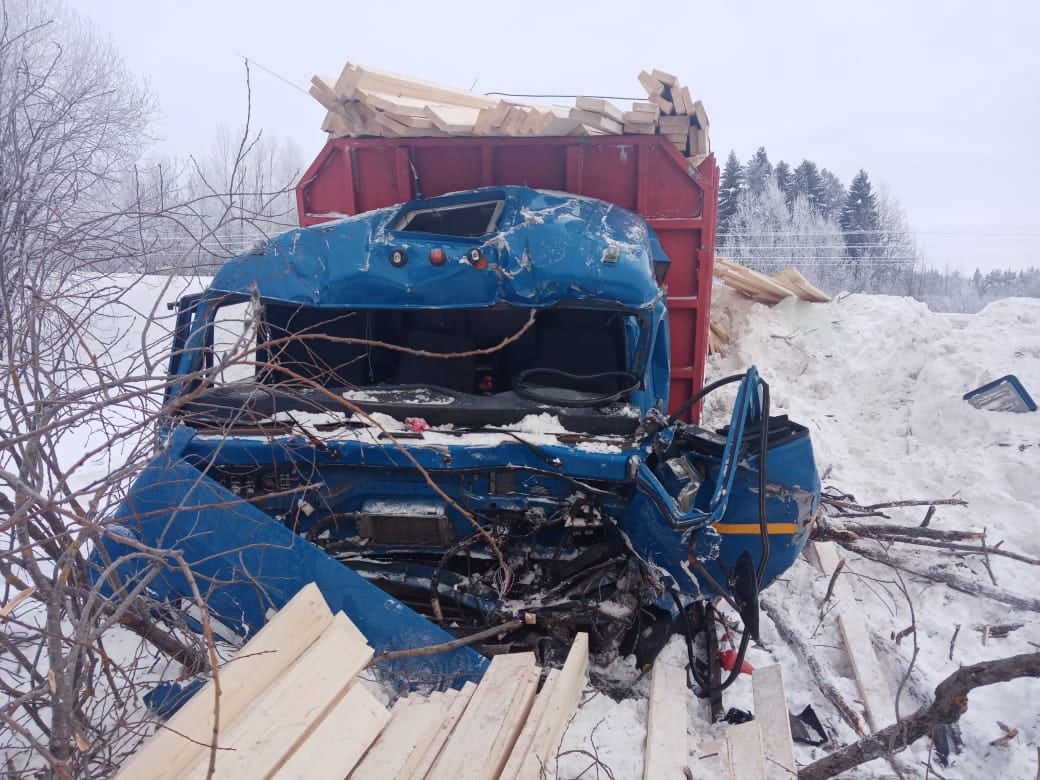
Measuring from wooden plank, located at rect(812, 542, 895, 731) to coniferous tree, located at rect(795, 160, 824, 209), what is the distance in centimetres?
4102

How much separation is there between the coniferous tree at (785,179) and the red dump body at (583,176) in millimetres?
39542

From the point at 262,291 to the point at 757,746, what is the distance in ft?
11.9

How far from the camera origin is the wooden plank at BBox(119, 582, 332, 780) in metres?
2.21

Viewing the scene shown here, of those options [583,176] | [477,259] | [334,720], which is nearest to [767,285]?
[583,176]

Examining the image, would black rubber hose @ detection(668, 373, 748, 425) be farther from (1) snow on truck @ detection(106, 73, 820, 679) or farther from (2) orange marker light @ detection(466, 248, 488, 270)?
(2) orange marker light @ detection(466, 248, 488, 270)

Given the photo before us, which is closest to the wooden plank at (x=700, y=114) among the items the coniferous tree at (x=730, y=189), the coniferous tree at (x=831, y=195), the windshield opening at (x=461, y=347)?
the windshield opening at (x=461, y=347)

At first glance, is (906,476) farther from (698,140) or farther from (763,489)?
(763,489)

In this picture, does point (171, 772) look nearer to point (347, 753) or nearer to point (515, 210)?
point (347, 753)

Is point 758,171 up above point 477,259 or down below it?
above

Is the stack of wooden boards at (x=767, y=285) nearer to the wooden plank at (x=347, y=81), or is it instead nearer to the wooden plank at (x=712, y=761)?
the wooden plank at (x=347, y=81)

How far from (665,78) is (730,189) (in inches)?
1386

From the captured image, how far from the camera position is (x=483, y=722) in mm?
2924

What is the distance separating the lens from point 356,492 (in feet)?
12.7

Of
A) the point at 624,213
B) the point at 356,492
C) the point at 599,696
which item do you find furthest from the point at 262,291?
the point at 599,696
